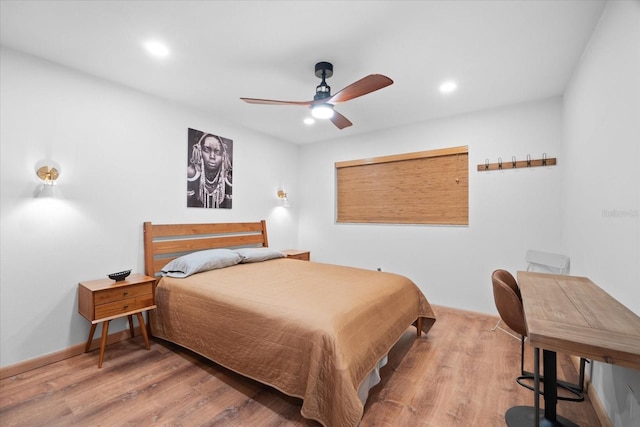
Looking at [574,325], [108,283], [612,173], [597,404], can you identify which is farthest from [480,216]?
[108,283]

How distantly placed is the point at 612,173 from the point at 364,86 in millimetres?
1698

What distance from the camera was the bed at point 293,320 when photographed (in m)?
1.69

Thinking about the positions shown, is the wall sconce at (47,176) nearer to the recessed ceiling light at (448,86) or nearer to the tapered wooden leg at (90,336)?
the tapered wooden leg at (90,336)

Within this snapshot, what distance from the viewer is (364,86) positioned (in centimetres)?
219

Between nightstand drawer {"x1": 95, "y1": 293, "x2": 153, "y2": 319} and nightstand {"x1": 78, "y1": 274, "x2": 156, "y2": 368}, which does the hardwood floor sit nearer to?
nightstand {"x1": 78, "y1": 274, "x2": 156, "y2": 368}

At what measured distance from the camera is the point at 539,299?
64.2 inches

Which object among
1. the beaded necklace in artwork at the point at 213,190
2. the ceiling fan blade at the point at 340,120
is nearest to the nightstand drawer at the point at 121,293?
the beaded necklace in artwork at the point at 213,190

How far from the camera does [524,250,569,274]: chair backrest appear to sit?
2957 mm

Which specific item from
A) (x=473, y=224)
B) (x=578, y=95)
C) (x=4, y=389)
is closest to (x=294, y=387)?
(x=4, y=389)

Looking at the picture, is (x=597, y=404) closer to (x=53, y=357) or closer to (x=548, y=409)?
(x=548, y=409)

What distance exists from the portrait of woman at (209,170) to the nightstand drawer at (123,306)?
1.30m

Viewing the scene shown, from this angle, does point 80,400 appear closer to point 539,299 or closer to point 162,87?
point 162,87

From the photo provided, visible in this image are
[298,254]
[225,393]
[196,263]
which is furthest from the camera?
[298,254]

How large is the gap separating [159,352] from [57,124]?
90.8 inches
